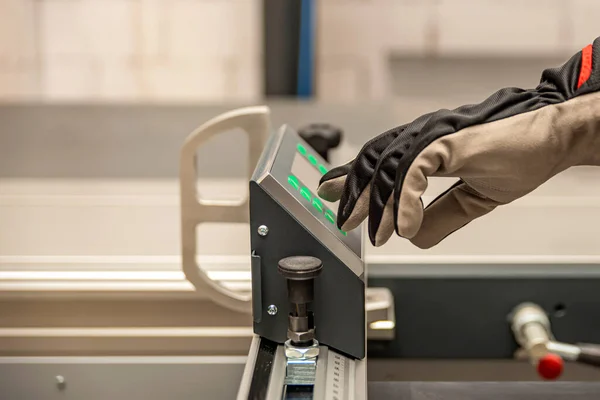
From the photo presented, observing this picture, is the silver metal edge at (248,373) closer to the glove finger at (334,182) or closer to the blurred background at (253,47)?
the glove finger at (334,182)

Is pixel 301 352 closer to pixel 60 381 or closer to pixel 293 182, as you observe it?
pixel 293 182

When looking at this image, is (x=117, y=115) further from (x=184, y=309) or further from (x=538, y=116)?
(x=538, y=116)

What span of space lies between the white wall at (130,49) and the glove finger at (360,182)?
1.05m

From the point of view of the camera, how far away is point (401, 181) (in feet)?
1.74

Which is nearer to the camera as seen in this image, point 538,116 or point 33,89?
point 538,116

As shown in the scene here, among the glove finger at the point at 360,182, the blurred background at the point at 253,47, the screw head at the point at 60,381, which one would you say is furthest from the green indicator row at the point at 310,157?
the blurred background at the point at 253,47

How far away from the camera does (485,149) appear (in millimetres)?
542

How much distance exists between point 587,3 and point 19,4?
1.47 metres

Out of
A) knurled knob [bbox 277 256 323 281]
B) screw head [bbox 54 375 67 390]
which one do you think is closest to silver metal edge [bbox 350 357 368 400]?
knurled knob [bbox 277 256 323 281]

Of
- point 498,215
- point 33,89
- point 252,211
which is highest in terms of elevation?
point 33,89

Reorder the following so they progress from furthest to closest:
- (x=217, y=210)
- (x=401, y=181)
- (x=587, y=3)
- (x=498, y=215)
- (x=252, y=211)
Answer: (x=587, y=3), (x=498, y=215), (x=217, y=210), (x=252, y=211), (x=401, y=181)

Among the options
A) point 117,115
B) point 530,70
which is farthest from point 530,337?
point 117,115

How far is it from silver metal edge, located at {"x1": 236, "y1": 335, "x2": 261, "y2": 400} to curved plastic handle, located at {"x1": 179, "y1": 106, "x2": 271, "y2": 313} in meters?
0.22

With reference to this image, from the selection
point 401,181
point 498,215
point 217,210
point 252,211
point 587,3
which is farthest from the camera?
point 587,3
